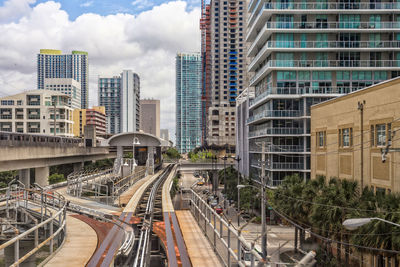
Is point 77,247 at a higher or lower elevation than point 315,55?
lower

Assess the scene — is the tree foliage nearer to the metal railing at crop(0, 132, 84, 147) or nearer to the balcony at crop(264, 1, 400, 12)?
the metal railing at crop(0, 132, 84, 147)

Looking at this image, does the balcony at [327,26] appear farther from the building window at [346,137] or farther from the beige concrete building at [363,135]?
the building window at [346,137]

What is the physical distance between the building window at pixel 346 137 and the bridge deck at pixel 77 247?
20497 mm

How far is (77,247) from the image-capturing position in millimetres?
14438

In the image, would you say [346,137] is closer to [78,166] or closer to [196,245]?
[196,245]

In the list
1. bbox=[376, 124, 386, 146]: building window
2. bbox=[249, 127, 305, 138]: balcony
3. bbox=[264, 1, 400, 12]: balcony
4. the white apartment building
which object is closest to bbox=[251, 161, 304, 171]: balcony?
bbox=[249, 127, 305, 138]: balcony

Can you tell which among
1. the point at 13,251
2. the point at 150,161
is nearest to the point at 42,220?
the point at 13,251

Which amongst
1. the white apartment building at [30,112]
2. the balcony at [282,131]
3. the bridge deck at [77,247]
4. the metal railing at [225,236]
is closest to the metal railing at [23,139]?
the bridge deck at [77,247]

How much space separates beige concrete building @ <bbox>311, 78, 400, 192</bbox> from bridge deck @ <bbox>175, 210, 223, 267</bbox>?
11.5 metres

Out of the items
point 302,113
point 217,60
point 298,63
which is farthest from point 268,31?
point 217,60

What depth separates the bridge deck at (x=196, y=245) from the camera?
1258 cm

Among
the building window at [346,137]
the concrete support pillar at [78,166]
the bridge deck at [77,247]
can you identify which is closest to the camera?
the bridge deck at [77,247]

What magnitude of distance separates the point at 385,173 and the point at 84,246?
19132mm

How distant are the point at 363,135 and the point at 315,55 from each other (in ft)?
83.2
